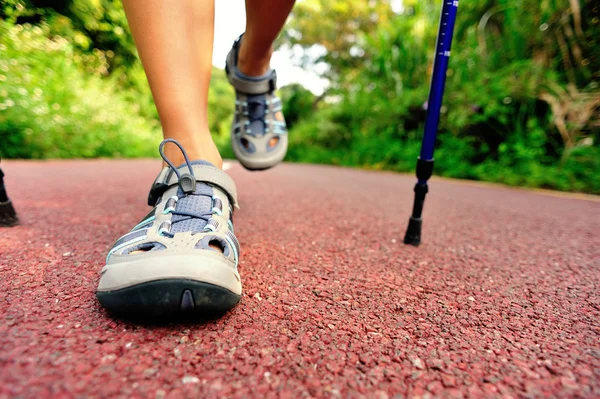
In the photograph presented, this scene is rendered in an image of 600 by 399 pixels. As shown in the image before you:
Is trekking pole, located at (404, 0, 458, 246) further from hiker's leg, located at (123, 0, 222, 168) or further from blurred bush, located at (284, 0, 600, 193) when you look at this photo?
blurred bush, located at (284, 0, 600, 193)

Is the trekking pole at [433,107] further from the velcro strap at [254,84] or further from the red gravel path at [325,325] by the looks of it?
the velcro strap at [254,84]

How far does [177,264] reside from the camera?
0.56 m

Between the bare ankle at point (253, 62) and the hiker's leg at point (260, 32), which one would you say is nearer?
the hiker's leg at point (260, 32)

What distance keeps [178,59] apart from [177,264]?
0.50 meters

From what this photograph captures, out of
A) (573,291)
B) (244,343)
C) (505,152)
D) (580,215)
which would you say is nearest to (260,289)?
(244,343)

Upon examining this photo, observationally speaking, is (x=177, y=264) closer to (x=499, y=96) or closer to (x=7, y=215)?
(x=7, y=215)

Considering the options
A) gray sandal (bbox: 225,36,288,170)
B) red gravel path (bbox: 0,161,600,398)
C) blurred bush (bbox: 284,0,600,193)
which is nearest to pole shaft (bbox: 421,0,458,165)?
red gravel path (bbox: 0,161,600,398)

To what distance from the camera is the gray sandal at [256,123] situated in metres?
1.43

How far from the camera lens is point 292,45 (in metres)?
14.6

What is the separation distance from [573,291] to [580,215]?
1.61 m

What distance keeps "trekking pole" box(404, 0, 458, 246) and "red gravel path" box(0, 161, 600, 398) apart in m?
0.10

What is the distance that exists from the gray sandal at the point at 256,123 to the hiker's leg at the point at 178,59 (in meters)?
0.56

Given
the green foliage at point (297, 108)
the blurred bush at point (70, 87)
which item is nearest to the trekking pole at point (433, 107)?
the blurred bush at point (70, 87)

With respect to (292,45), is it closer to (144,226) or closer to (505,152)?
(505,152)
